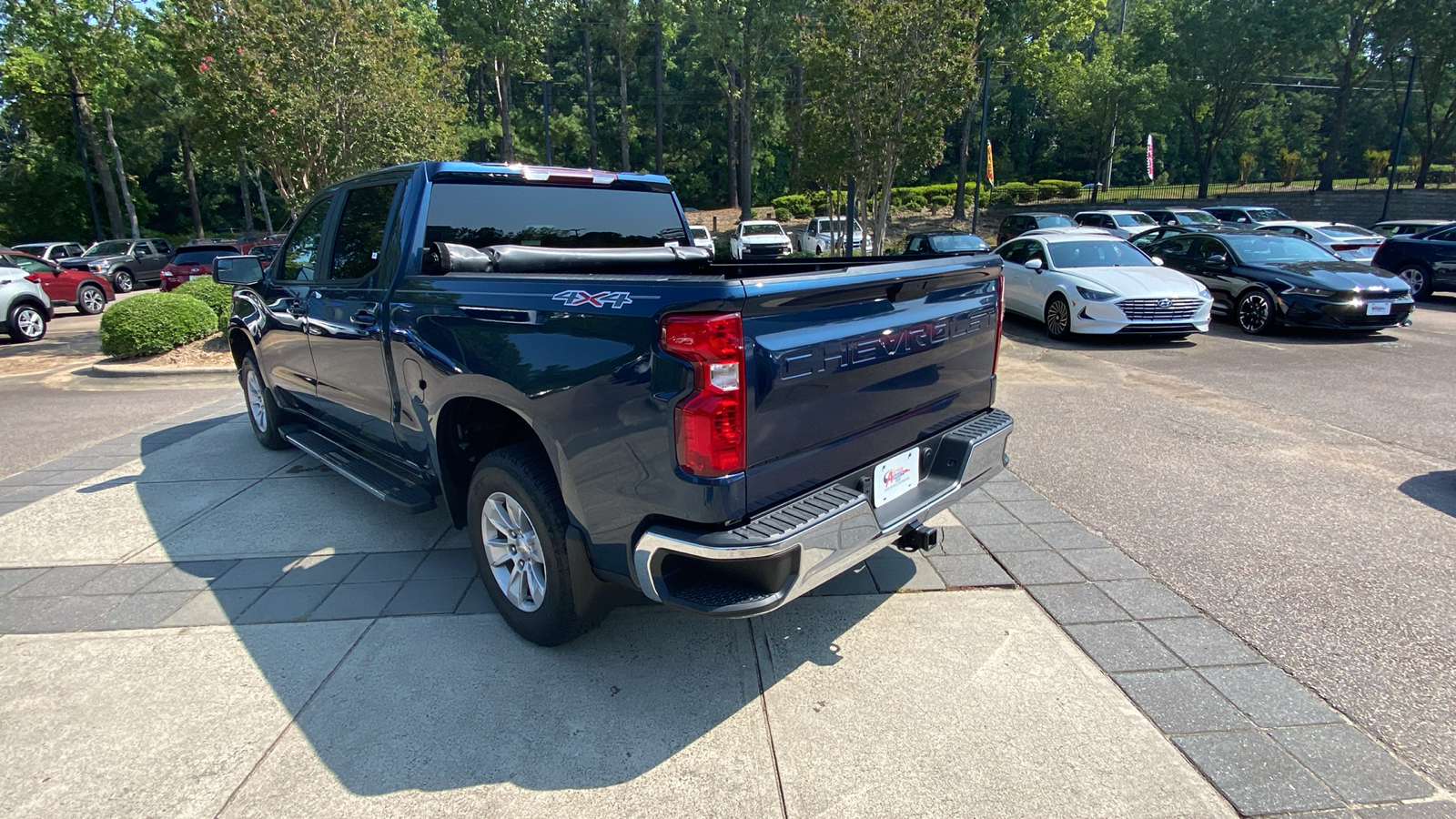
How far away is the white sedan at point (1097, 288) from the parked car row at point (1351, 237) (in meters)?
0.97

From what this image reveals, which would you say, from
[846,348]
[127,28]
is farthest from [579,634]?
[127,28]

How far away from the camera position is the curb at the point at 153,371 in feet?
31.9

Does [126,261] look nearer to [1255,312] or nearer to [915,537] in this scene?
[915,537]

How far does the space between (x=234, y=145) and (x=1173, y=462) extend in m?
15.4

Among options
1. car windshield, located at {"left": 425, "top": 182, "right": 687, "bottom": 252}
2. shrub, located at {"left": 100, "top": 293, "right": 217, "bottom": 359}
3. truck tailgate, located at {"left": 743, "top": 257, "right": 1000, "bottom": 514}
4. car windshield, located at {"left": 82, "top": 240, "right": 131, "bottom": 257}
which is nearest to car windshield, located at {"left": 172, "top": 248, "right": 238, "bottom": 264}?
car windshield, located at {"left": 82, "top": 240, "right": 131, "bottom": 257}

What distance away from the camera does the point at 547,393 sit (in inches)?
107

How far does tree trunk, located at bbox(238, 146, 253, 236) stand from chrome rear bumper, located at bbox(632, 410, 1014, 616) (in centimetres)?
1511

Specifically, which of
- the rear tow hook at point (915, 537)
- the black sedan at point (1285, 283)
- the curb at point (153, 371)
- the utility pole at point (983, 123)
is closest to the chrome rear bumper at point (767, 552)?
the rear tow hook at point (915, 537)

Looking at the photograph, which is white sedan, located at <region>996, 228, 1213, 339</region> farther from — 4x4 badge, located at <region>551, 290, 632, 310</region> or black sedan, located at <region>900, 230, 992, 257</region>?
Result: 4x4 badge, located at <region>551, 290, 632, 310</region>

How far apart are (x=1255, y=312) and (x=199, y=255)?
26.8 m

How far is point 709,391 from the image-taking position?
7.50 ft

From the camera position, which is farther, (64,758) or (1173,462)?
(1173,462)

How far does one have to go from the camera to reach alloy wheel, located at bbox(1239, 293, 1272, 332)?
35.0 feet

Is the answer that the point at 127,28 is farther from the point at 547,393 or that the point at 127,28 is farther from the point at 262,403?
the point at 547,393
